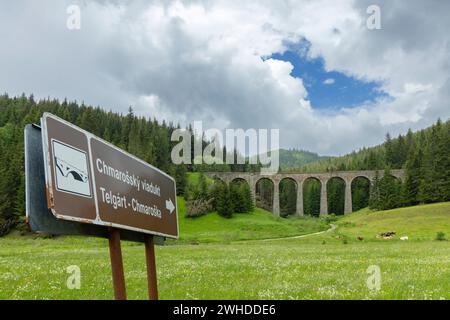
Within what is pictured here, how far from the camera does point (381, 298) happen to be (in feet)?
29.0

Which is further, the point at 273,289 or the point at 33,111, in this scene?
the point at 33,111

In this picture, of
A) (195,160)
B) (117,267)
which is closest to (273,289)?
(117,267)

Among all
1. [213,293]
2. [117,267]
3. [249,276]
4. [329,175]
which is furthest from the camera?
[329,175]

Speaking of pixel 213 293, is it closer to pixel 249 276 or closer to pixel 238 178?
pixel 249 276

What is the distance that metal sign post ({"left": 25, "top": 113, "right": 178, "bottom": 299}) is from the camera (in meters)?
4.05

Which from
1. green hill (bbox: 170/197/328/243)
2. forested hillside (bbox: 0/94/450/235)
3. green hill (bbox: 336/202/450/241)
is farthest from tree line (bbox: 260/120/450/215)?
green hill (bbox: 170/197/328/243)

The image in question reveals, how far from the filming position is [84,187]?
14.5 ft

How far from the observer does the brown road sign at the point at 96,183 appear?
4.04m

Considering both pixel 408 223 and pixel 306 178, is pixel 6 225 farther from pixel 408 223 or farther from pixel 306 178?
pixel 306 178

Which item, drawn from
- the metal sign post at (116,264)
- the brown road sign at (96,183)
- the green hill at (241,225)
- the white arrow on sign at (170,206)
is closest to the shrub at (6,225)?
the green hill at (241,225)

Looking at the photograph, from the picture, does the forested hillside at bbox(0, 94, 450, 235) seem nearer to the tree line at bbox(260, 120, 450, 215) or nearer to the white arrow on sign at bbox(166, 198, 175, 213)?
the tree line at bbox(260, 120, 450, 215)

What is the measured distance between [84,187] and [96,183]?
257 millimetres

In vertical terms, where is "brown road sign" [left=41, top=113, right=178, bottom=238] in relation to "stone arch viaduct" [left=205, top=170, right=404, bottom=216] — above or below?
above
